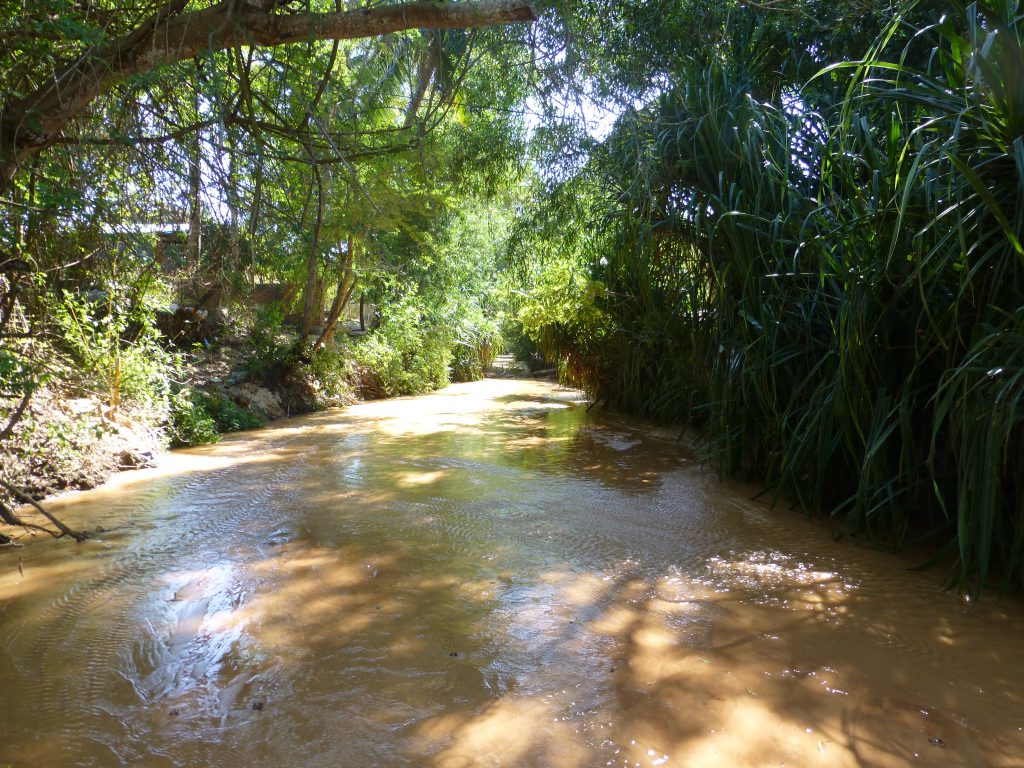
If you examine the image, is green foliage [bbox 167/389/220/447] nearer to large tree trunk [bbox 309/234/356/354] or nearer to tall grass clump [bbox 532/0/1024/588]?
large tree trunk [bbox 309/234/356/354]

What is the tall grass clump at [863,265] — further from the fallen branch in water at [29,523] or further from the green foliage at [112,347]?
the green foliage at [112,347]

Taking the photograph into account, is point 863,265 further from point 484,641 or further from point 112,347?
point 112,347

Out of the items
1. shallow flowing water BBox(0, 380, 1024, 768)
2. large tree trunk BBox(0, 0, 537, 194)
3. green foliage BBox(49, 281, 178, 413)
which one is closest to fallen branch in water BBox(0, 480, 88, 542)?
shallow flowing water BBox(0, 380, 1024, 768)

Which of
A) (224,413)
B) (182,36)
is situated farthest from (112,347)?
(182,36)

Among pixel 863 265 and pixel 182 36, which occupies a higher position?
pixel 182 36

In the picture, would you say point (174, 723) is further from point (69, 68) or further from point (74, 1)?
point (74, 1)

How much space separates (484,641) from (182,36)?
9.04 ft

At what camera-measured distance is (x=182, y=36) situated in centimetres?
274

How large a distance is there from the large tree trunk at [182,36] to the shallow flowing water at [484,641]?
2091 millimetres

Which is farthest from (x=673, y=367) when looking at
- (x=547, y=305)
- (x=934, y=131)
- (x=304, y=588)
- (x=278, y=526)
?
(x=304, y=588)

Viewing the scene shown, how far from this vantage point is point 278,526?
4148 millimetres

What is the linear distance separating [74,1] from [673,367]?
626 cm

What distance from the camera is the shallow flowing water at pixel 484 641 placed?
6.57 ft

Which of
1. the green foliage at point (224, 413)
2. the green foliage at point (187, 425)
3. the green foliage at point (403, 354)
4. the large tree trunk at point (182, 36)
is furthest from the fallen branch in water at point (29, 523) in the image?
the green foliage at point (403, 354)
